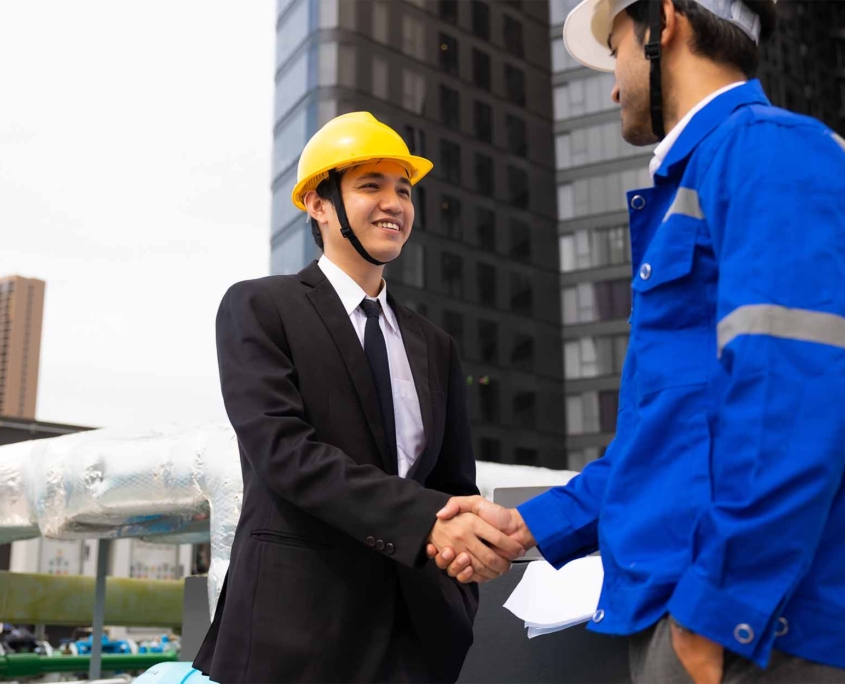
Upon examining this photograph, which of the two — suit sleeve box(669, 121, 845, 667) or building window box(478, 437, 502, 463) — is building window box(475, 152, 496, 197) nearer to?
building window box(478, 437, 502, 463)

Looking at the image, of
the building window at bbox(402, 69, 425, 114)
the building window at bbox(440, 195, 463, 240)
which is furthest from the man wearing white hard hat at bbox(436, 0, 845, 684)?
the building window at bbox(402, 69, 425, 114)

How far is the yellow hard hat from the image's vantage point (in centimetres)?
295

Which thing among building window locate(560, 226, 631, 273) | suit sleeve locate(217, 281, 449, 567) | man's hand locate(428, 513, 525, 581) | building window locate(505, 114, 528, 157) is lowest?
man's hand locate(428, 513, 525, 581)

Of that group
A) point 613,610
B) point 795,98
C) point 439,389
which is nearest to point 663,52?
point 613,610

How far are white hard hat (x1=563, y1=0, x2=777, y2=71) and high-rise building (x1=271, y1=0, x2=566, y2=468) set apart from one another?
95.2ft

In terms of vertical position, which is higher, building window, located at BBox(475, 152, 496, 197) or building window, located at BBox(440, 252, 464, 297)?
building window, located at BBox(475, 152, 496, 197)

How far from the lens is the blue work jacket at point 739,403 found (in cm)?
142

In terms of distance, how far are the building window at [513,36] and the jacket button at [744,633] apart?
135 ft

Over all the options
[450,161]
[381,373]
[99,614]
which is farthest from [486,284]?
[381,373]

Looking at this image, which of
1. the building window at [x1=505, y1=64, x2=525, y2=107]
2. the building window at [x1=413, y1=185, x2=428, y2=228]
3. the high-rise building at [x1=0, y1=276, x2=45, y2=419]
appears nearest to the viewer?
the building window at [x1=413, y1=185, x2=428, y2=228]

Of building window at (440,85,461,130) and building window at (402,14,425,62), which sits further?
building window at (440,85,461,130)

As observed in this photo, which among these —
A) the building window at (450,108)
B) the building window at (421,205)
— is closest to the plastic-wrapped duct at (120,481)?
the building window at (421,205)

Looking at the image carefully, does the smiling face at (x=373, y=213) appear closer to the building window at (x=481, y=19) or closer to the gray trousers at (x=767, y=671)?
the gray trousers at (x=767, y=671)

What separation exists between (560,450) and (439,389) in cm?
3656
